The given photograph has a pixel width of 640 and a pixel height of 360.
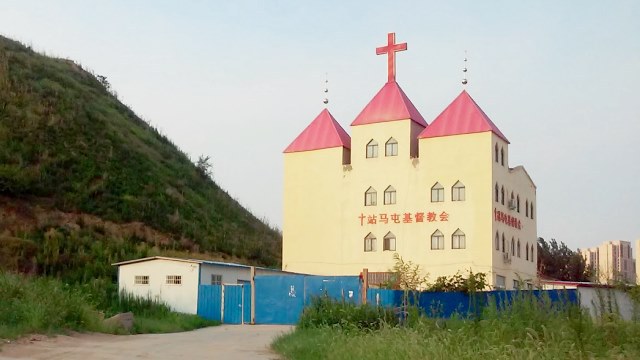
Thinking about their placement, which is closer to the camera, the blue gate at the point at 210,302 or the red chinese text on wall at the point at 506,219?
the blue gate at the point at 210,302

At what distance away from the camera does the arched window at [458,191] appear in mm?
38062

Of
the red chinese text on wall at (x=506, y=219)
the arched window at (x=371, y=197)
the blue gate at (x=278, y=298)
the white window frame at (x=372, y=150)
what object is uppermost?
the white window frame at (x=372, y=150)

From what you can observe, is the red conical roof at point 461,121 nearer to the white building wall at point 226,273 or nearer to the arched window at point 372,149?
the arched window at point 372,149

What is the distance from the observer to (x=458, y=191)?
38.2m

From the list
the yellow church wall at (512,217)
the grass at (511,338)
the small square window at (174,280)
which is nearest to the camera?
the grass at (511,338)

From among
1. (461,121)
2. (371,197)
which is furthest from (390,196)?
(461,121)

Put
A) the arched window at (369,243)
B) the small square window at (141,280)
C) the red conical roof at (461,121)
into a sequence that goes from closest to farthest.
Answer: the small square window at (141,280), the red conical roof at (461,121), the arched window at (369,243)

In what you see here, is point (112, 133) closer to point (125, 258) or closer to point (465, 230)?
point (125, 258)

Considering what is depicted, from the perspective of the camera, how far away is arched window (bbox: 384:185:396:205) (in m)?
→ 39.8

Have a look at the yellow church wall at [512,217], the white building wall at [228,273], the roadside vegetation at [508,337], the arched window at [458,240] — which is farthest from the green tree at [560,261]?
the roadside vegetation at [508,337]

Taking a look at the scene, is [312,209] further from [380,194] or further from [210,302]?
[210,302]

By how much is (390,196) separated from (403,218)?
1.51m

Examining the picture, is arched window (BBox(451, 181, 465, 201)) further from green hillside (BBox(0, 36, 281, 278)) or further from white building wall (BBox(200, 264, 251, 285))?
green hillside (BBox(0, 36, 281, 278))

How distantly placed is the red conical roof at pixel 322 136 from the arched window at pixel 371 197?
3.40 metres
